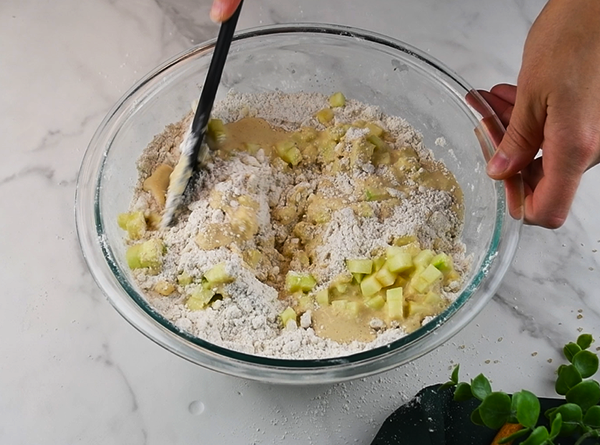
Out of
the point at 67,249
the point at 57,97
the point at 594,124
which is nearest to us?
the point at 594,124

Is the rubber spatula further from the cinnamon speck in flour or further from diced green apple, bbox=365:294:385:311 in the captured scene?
diced green apple, bbox=365:294:385:311

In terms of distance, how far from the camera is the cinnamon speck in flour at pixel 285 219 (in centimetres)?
131

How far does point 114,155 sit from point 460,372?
86 cm

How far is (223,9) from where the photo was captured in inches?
49.9

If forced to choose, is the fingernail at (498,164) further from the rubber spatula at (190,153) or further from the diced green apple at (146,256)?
the diced green apple at (146,256)

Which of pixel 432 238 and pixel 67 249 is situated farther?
pixel 67 249

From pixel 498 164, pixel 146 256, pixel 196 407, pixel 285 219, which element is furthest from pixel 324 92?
pixel 196 407

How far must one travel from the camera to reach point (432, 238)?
4.71ft

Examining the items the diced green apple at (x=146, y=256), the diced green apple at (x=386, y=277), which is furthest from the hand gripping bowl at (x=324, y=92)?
the diced green apple at (x=386, y=277)

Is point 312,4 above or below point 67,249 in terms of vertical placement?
above

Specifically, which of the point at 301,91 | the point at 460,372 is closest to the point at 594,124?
the point at 460,372

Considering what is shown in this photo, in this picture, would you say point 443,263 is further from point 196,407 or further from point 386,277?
point 196,407

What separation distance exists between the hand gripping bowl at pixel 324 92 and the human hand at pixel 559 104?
0.37 ft

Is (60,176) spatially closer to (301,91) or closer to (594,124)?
(301,91)
